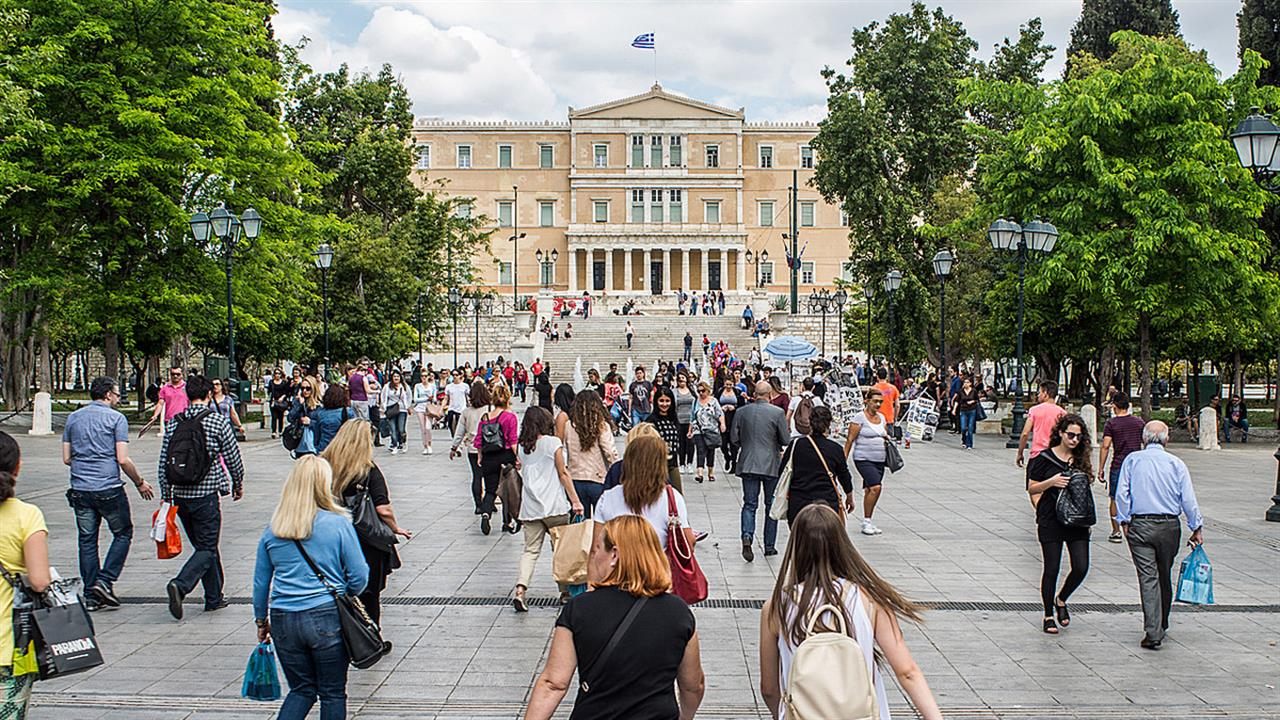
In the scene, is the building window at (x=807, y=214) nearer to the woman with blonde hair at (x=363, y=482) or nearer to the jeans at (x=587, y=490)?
the jeans at (x=587, y=490)

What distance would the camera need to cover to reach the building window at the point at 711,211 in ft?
304

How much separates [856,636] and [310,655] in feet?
8.34

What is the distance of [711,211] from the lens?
304ft

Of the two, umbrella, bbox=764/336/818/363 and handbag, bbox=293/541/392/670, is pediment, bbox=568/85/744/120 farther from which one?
handbag, bbox=293/541/392/670

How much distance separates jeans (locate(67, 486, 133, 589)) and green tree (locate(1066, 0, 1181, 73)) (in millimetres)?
37957

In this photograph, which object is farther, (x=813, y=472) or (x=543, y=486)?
(x=813, y=472)

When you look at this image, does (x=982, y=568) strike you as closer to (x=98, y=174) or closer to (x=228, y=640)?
(x=228, y=640)

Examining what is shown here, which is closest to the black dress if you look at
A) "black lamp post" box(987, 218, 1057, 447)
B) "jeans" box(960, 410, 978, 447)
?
"black lamp post" box(987, 218, 1057, 447)

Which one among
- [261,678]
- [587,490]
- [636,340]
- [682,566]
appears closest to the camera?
[261,678]

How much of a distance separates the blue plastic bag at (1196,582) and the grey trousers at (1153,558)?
5.7 inches

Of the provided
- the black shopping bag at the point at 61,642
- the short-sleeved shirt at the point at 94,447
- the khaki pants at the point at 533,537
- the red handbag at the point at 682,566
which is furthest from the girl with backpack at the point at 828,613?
the short-sleeved shirt at the point at 94,447

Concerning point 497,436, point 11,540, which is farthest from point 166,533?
point 497,436

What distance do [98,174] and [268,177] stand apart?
16.2 ft

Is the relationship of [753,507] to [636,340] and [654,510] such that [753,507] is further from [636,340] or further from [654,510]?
[636,340]
